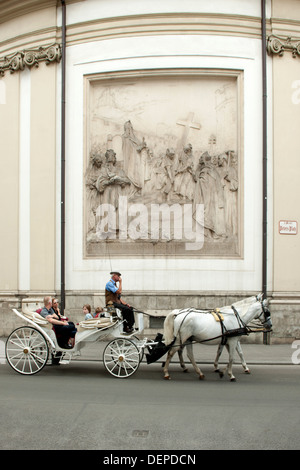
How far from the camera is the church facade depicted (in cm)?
1541

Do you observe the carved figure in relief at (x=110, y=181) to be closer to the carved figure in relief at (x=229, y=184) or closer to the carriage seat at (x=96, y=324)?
the carved figure in relief at (x=229, y=184)

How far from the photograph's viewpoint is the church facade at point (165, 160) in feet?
50.5

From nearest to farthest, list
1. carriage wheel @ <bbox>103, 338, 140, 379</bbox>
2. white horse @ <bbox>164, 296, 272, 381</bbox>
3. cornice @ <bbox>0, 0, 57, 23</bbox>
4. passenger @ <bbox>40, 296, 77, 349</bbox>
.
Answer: carriage wheel @ <bbox>103, 338, 140, 379</bbox> → white horse @ <bbox>164, 296, 272, 381</bbox> → passenger @ <bbox>40, 296, 77, 349</bbox> → cornice @ <bbox>0, 0, 57, 23</bbox>

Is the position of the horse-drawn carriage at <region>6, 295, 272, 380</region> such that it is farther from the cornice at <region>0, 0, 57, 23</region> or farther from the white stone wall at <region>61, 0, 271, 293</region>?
the cornice at <region>0, 0, 57, 23</region>

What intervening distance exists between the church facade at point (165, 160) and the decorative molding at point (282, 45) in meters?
0.03

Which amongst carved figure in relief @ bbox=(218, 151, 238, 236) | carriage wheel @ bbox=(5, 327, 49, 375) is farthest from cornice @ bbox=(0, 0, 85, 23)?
carriage wheel @ bbox=(5, 327, 49, 375)

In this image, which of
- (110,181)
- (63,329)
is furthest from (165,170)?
(63,329)

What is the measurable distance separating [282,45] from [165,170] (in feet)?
16.1

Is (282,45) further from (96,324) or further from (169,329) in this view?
(96,324)

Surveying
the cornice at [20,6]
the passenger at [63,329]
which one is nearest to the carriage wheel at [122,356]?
the passenger at [63,329]

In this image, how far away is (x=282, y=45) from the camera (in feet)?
51.2

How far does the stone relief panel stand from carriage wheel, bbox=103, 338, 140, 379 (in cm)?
562
